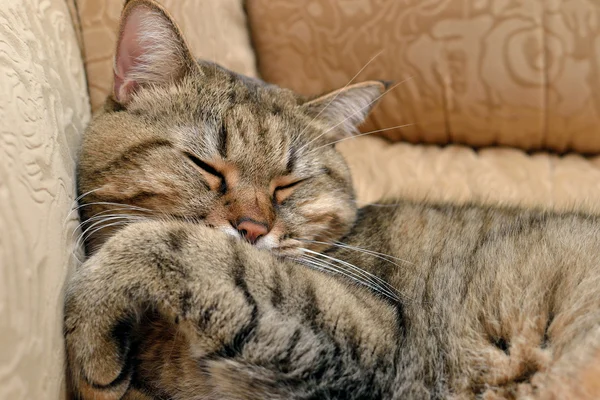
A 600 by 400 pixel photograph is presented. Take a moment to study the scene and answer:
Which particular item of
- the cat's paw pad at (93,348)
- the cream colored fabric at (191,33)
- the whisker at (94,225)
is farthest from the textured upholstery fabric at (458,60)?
the cat's paw pad at (93,348)

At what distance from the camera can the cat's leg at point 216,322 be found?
779 mm

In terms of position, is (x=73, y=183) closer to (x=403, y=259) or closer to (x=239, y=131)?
(x=239, y=131)

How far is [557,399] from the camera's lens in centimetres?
78

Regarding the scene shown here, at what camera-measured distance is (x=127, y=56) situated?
3.50 ft

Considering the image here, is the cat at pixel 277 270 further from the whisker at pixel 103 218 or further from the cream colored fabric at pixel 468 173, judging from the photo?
the cream colored fabric at pixel 468 173

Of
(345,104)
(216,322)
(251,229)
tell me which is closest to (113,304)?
(216,322)

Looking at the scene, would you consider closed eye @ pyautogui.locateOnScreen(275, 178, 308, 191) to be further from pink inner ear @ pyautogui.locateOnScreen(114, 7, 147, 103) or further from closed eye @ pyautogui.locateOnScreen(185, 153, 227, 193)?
pink inner ear @ pyautogui.locateOnScreen(114, 7, 147, 103)

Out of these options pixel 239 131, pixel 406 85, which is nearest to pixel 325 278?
pixel 239 131

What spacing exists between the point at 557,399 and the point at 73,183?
86 cm

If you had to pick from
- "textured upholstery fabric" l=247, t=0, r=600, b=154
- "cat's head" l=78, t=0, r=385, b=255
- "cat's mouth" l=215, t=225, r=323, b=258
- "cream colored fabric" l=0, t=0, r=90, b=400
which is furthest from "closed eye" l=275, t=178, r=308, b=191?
"textured upholstery fabric" l=247, t=0, r=600, b=154

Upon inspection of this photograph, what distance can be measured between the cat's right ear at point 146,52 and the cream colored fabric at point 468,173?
701 millimetres

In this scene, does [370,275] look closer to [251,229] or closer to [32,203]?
[251,229]

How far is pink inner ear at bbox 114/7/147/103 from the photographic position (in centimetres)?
101

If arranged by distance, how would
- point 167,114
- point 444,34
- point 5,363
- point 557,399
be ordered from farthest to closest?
1. point 444,34
2. point 167,114
3. point 557,399
4. point 5,363
